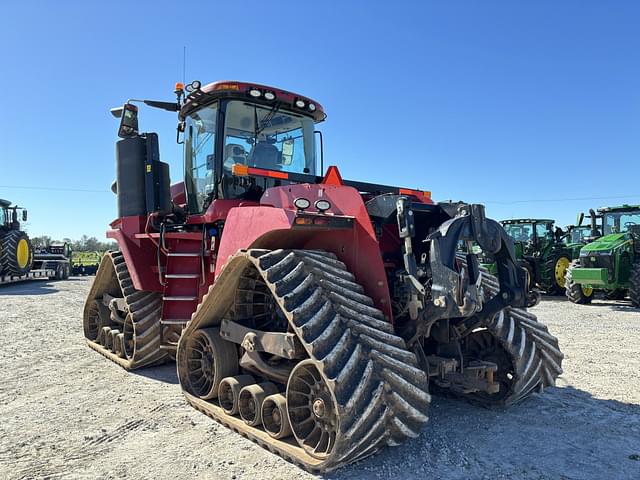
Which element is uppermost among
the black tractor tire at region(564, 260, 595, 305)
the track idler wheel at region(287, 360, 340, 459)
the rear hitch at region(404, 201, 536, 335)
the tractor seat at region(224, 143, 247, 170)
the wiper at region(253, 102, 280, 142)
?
the wiper at region(253, 102, 280, 142)

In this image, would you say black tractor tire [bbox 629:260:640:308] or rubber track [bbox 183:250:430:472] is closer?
rubber track [bbox 183:250:430:472]

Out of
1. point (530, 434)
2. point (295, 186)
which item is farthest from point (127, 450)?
point (530, 434)

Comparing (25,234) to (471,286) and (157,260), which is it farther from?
(471,286)

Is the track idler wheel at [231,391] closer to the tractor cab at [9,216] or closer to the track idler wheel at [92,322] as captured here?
the track idler wheel at [92,322]

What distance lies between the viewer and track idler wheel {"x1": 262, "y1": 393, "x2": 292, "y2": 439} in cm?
372

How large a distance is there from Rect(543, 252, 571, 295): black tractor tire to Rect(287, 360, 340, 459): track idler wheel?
15120 mm

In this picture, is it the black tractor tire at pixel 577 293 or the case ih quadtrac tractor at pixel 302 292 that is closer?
the case ih quadtrac tractor at pixel 302 292

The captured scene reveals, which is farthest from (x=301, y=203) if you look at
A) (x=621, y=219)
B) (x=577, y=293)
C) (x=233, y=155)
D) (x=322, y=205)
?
(x=621, y=219)

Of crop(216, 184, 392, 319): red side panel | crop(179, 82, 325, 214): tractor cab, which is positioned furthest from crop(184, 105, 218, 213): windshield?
crop(216, 184, 392, 319): red side panel

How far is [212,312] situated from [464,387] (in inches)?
90.8

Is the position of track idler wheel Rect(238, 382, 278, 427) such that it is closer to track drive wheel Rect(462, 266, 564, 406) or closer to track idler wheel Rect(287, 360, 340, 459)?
track idler wheel Rect(287, 360, 340, 459)

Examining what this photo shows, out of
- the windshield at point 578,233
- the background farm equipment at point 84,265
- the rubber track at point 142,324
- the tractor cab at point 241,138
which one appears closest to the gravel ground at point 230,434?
the rubber track at point 142,324

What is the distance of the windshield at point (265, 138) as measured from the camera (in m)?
5.58

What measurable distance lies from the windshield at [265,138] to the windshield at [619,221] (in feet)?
40.5
